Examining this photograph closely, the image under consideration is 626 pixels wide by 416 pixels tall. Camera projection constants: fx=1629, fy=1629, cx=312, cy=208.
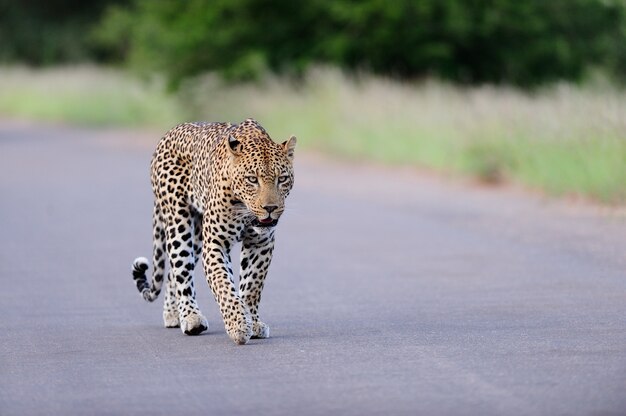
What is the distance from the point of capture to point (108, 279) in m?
13.2

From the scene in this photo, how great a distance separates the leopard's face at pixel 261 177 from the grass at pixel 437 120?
30.9ft

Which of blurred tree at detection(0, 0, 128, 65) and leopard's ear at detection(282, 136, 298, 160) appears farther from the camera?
blurred tree at detection(0, 0, 128, 65)

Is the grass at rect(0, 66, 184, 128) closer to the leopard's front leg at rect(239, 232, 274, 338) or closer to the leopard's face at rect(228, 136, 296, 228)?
the leopard's front leg at rect(239, 232, 274, 338)

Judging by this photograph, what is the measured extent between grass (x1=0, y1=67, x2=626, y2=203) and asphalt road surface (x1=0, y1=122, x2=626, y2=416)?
0.78 m

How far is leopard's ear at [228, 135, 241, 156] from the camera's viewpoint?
375 inches

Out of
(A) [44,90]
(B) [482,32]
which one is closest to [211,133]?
(B) [482,32]

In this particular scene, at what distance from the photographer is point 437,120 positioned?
25750mm

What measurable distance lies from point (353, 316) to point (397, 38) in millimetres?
24279

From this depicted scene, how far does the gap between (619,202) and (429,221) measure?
93.2 inches

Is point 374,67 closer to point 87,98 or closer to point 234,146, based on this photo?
point 87,98

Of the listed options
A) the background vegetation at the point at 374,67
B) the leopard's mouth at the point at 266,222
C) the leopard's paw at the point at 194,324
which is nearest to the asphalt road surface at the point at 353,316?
the leopard's paw at the point at 194,324

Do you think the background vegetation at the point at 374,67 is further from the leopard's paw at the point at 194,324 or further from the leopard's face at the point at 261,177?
the leopard's face at the point at 261,177

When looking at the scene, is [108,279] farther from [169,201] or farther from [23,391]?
[23,391]

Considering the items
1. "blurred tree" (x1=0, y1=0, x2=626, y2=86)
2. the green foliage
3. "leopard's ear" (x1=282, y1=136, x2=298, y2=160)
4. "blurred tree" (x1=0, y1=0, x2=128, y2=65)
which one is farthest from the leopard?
"blurred tree" (x1=0, y1=0, x2=128, y2=65)
